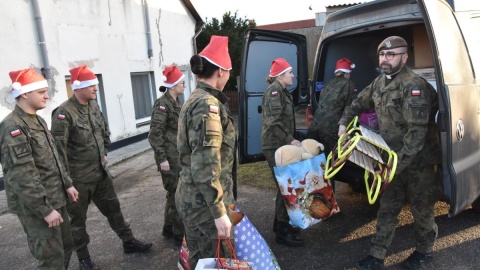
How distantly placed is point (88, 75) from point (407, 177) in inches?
118

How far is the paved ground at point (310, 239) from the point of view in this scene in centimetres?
341

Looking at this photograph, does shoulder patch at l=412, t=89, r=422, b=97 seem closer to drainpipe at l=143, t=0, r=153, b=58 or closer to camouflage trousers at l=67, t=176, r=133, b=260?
camouflage trousers at l=67, t=176, r=133, b=260

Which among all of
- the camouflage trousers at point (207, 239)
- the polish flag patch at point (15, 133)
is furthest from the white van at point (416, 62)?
the polish flag patch at point (15, 133)

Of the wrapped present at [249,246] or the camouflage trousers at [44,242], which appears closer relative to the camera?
the wrapped present at [249,246]

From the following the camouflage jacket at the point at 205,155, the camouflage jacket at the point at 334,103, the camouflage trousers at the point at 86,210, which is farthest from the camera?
the camouflage jacket at the point at 334,103

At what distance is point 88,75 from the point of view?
11.7ft

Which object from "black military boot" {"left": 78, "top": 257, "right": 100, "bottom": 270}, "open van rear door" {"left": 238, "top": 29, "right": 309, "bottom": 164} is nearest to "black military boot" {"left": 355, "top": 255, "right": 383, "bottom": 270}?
"open van rear door" {"left": 238, "top": 29, "right": 309, "bottom": 164}

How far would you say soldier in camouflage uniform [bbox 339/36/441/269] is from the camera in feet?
9.46

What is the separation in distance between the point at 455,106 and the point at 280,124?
1.53 m

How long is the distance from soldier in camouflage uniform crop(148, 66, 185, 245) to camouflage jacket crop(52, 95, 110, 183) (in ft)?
1.86

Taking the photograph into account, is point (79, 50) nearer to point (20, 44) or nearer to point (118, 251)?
point (20, 44)

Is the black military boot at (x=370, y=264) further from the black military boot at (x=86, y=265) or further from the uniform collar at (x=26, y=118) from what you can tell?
the uniform collar at (x=26, y=118)

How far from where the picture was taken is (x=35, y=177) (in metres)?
2.72

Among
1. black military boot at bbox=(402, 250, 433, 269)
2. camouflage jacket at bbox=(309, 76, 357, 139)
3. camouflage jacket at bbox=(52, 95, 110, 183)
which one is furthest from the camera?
camouflage jacket at bbox=(309, 76, 357, 139)
